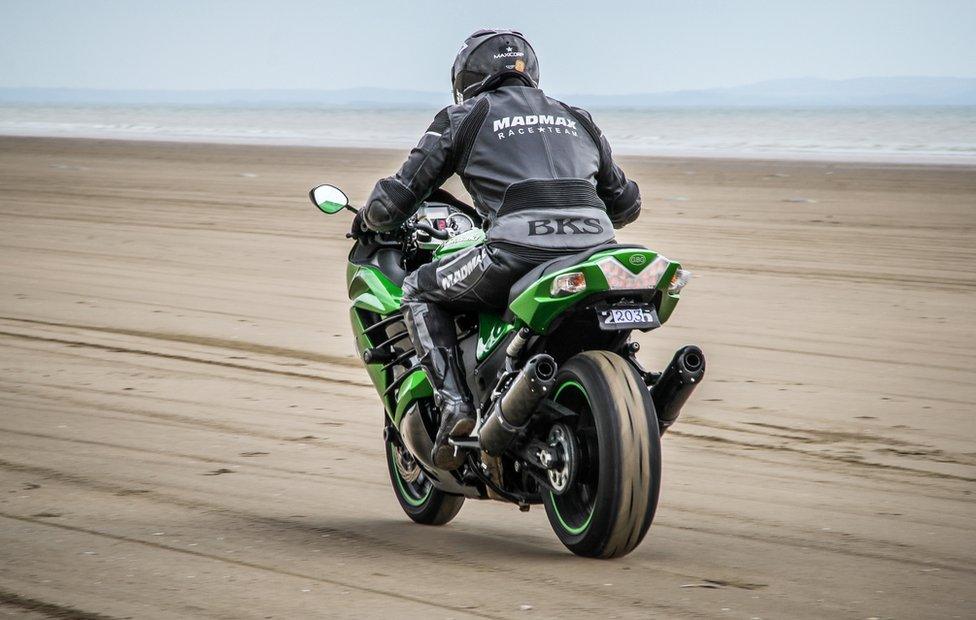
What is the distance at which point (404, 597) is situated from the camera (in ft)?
14.4

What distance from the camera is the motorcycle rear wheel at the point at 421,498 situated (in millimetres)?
5688

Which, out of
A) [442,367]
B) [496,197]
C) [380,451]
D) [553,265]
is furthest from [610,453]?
[380,451]

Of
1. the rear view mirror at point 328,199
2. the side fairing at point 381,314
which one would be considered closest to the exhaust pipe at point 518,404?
the side fairing at point 381,314

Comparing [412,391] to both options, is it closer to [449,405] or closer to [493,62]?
[449,405]

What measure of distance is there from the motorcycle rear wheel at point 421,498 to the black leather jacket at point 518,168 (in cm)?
120

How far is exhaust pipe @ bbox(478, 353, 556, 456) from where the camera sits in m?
4.62

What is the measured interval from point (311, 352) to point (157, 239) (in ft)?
23.8

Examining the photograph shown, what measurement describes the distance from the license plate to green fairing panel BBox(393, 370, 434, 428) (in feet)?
3.33

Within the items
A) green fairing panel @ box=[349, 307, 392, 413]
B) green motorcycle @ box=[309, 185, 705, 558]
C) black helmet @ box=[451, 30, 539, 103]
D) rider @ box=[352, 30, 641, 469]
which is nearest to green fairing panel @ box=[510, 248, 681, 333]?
green motorcycle @ box=[309, 185, 705, 558]

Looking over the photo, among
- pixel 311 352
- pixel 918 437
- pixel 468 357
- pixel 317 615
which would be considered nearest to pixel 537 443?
pixel 468 357

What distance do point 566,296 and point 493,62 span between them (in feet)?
3.87

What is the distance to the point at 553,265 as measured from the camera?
476cm

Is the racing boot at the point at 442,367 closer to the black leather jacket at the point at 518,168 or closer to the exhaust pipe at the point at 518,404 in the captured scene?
the exhaust pipe at the point at 518,404

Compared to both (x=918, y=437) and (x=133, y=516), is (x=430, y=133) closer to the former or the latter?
(x=133, y=516)
